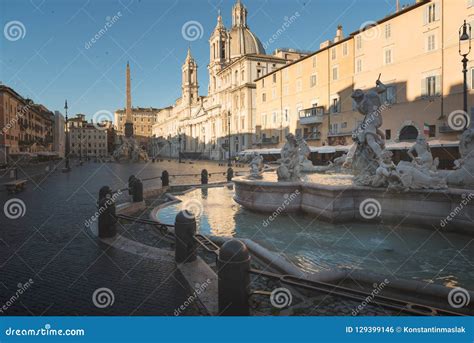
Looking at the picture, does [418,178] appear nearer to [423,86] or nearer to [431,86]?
[431,86]

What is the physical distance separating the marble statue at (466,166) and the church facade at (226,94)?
3770 centimetres

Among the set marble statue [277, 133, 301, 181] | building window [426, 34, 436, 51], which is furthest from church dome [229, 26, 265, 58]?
marble statue [277, 133, 301, 181]

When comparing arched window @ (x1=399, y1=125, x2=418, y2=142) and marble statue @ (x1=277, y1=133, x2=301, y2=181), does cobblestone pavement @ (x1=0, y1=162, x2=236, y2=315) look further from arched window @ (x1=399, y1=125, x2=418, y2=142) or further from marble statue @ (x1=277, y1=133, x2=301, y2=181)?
arched window @ (x1=399, y1=125, x2=418, y2=142)

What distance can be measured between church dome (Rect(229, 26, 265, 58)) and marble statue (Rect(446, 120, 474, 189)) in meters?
76.2

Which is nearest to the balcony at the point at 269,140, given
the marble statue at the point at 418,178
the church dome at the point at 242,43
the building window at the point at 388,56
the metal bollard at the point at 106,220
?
the building window at the point at 388,56

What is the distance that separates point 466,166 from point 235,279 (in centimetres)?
758

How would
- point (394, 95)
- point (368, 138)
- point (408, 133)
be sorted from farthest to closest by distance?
point (394, 95) → point (408, 133) → point (368, 138)

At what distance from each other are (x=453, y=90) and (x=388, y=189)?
78.2 ft

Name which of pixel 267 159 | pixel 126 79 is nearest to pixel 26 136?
pixel 126 79

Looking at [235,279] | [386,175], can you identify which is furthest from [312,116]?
[235,279]

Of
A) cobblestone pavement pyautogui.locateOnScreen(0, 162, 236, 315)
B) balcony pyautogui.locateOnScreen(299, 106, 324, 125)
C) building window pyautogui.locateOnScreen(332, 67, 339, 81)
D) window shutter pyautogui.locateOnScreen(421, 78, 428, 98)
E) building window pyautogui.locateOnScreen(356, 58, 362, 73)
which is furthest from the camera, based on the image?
balcony pyautogui.locateOnScreen(299, 106, 324, 125)

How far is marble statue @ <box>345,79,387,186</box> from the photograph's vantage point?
29.5 feet

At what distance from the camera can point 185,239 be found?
5535mm

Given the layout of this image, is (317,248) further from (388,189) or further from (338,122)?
(338,122)
